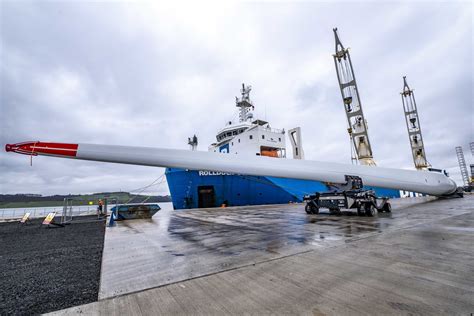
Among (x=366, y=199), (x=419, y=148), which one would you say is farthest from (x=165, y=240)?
(x=419, y=148)

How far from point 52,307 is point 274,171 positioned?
4.96 meters

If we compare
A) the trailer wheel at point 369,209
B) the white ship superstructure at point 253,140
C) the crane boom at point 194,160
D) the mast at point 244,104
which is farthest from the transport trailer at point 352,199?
the mast at point 244,104

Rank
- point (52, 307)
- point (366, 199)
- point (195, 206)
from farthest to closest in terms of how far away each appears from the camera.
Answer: point (195, 206) < point (366, 199) < point (52, 307)

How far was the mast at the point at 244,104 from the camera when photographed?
27.8m

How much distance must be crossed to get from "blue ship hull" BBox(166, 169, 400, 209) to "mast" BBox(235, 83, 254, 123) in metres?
12.7

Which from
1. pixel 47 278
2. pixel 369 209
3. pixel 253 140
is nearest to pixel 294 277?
pixel 47 278

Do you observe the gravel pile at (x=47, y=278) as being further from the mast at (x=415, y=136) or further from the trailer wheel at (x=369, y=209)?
the mast at (x=415, y=136)

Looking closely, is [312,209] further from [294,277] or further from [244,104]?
[244,104]

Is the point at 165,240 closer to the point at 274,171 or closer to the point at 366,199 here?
the point at 274,171

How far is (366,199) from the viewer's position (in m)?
9.58

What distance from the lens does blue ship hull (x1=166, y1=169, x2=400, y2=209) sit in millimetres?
16406

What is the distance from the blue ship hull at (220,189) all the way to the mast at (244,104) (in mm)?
12663

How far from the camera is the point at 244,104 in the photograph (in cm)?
2794

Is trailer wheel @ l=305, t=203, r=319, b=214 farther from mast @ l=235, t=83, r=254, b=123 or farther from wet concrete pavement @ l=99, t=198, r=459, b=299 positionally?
mast @ l=235, t=83, r=254, b=123
